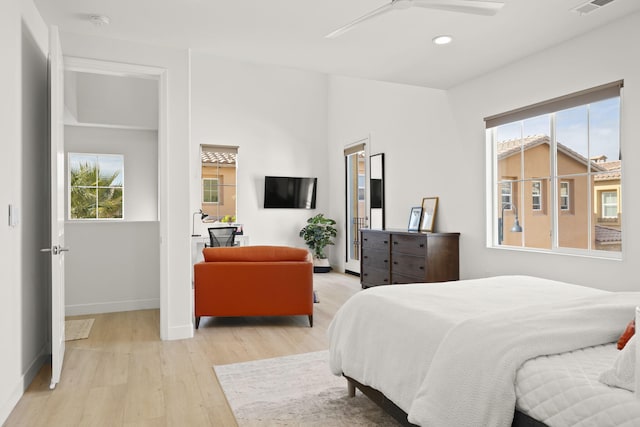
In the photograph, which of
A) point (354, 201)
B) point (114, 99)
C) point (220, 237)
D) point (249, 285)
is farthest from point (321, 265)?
point (114, 99)

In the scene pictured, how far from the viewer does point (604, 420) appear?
1.20 m

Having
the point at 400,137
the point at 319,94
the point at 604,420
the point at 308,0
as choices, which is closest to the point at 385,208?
the point at 400,137

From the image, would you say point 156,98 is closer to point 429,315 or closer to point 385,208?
point 385,208

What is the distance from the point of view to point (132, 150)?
565 cm

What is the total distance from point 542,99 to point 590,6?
1.07 m

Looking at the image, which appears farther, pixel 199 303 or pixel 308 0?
pixel 199 303

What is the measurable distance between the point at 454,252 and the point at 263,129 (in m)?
4.75

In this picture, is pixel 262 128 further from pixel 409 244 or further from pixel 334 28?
pixel 334 28

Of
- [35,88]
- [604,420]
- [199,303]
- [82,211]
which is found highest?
[35,88]

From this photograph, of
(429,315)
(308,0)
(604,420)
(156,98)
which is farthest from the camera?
(156,98)

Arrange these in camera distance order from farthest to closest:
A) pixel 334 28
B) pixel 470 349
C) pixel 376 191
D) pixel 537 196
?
pixel 376 191
pixel 537 196
pixel 334 28
pixel 470 349

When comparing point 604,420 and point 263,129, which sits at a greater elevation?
point 263,129

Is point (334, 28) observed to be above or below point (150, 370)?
above

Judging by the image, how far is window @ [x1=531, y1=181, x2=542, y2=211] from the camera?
4.30m
